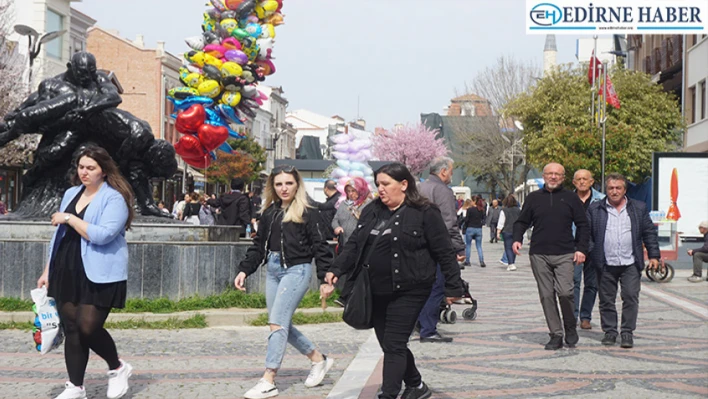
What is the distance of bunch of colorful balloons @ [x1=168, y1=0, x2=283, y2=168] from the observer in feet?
70.1

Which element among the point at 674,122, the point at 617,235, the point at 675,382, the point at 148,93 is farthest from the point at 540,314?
the point at 148,93

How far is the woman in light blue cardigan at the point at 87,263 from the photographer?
6.16 metres

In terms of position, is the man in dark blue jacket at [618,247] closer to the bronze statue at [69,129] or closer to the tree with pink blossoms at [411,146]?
the bronze statue at [69,129]

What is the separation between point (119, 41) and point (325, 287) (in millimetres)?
→ 59136

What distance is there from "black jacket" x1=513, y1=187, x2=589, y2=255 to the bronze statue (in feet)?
18.9

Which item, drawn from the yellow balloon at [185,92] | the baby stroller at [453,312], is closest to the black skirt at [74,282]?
the baby stroller at [453,312]

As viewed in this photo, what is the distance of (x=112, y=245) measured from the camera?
627 centimetres

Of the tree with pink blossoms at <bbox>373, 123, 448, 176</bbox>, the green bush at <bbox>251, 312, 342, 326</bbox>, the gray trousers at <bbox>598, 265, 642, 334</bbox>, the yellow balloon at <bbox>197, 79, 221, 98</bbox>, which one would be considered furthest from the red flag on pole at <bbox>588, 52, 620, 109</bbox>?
the tree with pink blossoms at <bbox>373, 123, 448, 176</bbox>

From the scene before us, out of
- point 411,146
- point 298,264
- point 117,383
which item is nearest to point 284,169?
point 298,264

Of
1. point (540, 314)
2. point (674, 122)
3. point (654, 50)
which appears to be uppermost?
point (654, 50)

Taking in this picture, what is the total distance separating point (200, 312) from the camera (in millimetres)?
11008

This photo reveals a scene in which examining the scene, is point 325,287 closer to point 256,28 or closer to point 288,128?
point 256,28

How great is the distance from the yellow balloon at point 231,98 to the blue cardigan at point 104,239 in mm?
15360

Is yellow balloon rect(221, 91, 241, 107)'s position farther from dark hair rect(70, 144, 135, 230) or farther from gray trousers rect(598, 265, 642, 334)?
dark hair rect(70, 144, 135, 230)
